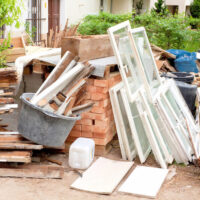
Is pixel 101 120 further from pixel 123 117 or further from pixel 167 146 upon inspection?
pixel 167 146

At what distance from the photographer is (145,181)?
464cm

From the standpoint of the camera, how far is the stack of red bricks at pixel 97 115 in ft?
17.3

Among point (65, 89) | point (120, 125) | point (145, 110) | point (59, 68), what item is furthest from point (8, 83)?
point (145, 110)

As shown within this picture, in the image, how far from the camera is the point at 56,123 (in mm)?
4629

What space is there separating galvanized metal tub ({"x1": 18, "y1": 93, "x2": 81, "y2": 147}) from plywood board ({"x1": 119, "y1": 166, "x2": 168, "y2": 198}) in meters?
1.05

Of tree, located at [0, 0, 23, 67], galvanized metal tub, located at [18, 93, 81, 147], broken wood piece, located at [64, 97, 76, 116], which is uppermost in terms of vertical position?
tree, located at [0, 0, 23, 67]

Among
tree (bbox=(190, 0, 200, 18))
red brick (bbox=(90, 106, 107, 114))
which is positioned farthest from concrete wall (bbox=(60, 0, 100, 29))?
tree (bbox=(190, 0, 200, 18))

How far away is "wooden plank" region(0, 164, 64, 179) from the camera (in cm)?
457

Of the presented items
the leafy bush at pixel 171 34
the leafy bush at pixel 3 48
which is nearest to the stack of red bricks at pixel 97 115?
the leafy bush at pixel 3 48

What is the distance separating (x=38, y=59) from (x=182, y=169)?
8.78 feet

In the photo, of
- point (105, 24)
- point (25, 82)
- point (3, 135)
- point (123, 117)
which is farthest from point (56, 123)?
point (105, 24)

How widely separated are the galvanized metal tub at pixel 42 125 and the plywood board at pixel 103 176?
60cm

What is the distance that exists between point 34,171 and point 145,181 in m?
1.42

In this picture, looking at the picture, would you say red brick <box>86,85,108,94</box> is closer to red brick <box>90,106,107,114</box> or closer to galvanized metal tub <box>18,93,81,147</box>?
red brick <box>90,106,107,114</box>
